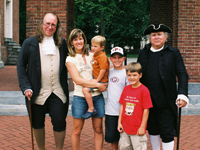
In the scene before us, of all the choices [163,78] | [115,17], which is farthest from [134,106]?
[115,17]

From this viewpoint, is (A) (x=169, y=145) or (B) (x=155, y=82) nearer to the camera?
(B) (x=155, y=82)

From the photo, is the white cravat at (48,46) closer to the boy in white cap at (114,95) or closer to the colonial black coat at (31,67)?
the colonial black coat at (31,67)

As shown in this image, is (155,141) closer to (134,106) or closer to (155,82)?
(134,106)

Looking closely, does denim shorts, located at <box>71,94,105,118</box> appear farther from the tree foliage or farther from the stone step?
the tree foliage

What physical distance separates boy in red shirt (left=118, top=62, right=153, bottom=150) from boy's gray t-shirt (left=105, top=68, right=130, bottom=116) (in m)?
0.17

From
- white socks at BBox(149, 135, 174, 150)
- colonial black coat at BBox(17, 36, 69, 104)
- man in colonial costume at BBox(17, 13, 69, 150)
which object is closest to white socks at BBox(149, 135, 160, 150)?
white socks at BBox(149, 135, 174, 150)

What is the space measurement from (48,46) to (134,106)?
4.42ft

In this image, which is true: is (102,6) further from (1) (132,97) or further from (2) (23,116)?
(1) (132,97)

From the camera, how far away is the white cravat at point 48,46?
3574 millimetres


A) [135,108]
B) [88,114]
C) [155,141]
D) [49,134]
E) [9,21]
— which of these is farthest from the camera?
[9,21]

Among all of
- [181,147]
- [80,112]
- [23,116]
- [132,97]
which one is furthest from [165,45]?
[23,116]

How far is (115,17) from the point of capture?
35062mm

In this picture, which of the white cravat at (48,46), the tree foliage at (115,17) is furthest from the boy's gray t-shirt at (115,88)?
the tree foliage at (115,17)

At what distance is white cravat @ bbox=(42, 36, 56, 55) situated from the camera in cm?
357
